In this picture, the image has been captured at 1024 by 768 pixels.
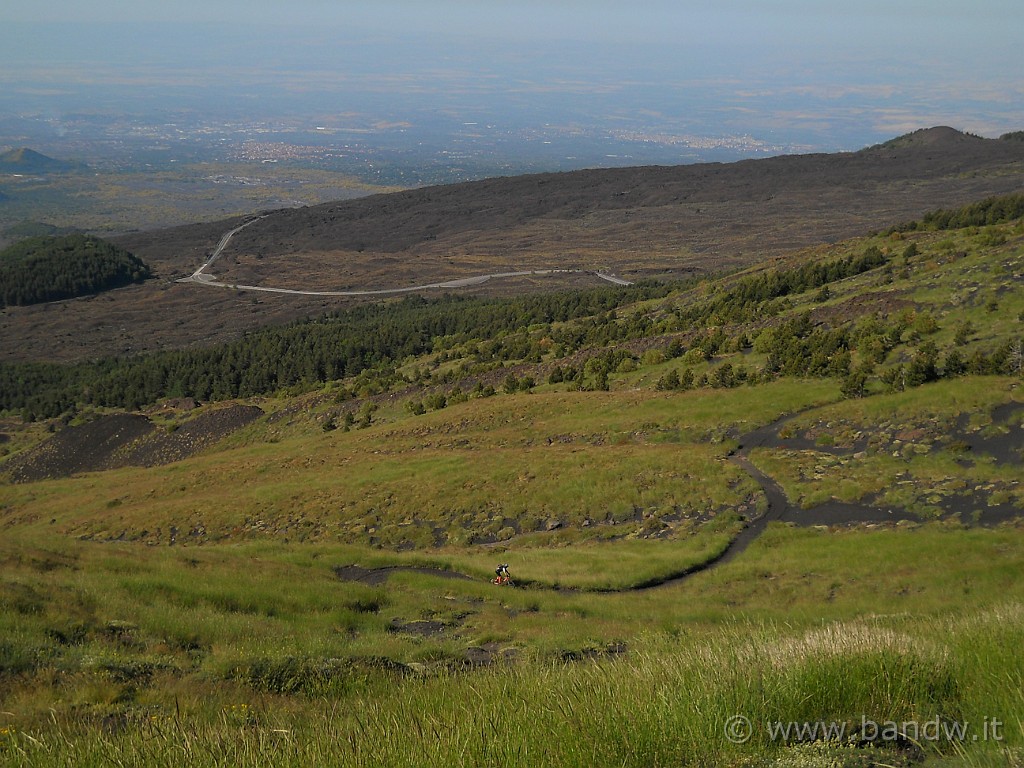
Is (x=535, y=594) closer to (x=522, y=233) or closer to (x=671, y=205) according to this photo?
(x=522, y=233)

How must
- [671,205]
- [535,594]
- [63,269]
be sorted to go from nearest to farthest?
[535,594] → [63,269] → [671,205]

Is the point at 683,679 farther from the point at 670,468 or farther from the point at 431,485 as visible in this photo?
the point at 431,485

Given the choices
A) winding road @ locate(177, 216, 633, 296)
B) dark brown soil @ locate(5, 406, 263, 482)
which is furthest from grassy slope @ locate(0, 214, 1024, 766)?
winding road @ locate(177, 216, 633, 296)

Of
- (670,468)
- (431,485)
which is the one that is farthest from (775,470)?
(431,485)

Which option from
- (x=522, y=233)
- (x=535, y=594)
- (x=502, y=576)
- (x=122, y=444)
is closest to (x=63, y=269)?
(x=122, y=444)

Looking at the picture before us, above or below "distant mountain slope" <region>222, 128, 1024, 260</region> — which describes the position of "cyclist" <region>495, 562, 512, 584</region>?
below

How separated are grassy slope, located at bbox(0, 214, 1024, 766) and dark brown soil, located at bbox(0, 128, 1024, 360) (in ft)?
220

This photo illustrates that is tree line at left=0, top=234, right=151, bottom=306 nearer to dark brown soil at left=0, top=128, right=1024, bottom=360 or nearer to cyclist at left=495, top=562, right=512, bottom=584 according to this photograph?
dark brown soil at left=0, top=128, right=1024, bottom=360

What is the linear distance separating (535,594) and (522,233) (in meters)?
125

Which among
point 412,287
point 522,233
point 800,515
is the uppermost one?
point 522,233

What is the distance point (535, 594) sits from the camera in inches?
548

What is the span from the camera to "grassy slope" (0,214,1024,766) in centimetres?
376

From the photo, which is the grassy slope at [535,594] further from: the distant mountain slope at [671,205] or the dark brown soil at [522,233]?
the distant mountain slope at [671,205]

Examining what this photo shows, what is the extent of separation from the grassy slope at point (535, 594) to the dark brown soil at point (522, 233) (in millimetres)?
66908
